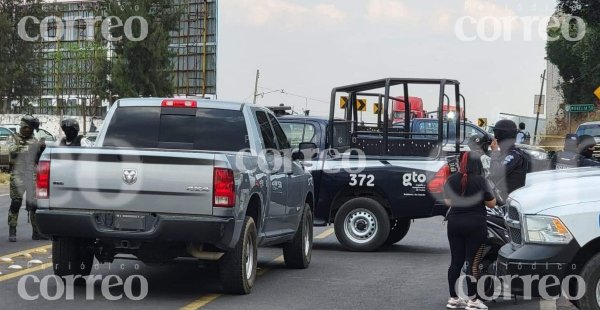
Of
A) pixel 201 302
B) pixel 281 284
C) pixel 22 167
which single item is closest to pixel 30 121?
pixel 22 167

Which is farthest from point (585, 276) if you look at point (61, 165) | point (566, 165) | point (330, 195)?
point (566, 165)

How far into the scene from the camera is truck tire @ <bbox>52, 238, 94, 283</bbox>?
32.4ft

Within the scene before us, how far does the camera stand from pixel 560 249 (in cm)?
812

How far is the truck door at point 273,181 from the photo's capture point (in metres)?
10.9

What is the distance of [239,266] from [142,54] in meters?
54.0

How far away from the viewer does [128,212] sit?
361 inches

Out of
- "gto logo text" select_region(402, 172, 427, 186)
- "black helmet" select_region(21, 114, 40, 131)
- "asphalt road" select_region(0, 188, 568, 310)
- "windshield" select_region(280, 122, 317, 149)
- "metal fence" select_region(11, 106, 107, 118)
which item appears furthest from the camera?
"metal fence" select_region(11, 106, 107, 118)

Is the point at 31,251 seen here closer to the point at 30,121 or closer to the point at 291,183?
the point at 30,121

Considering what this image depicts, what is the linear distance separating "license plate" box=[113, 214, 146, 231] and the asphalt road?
27.1 inches

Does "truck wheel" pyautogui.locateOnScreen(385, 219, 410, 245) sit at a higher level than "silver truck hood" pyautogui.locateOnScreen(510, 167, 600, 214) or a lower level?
lower

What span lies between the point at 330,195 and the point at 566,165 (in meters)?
5.82

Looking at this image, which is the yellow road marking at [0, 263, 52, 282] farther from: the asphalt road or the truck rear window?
the truck rear window

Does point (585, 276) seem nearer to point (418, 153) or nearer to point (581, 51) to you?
point (418, 153)

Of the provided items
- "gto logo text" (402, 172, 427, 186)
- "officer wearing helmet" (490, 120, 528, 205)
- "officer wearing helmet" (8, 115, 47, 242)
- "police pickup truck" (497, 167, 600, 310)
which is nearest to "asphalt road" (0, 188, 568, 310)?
"officer wearing helmet" (8, 115, 47, 242)
